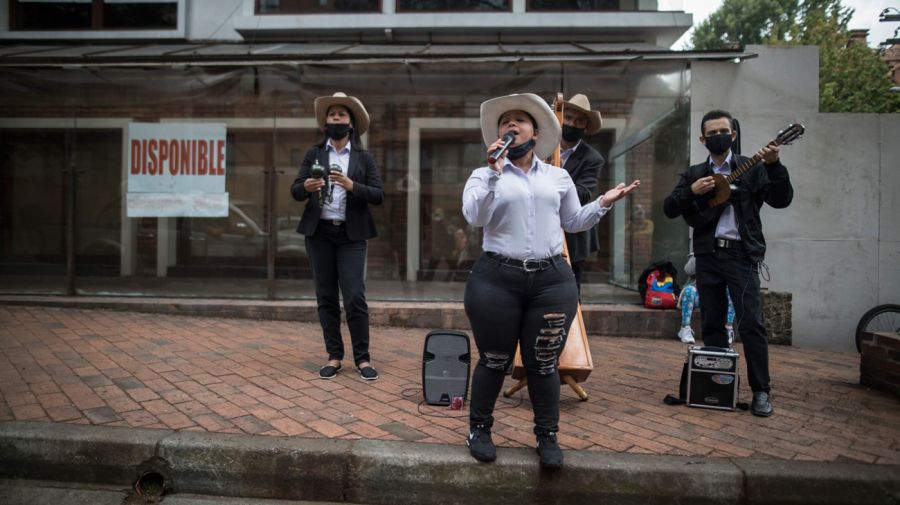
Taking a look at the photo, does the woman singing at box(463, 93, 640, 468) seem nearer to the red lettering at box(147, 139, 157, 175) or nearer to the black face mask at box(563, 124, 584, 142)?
the black face mask at box(563, 124, 584, 142)

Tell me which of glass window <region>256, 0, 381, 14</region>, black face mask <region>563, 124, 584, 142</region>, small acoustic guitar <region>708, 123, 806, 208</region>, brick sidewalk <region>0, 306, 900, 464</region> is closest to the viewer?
brick sidewalk <region>0, 306, 900, 464</region>

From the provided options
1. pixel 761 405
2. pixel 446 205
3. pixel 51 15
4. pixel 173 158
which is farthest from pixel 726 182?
pixel 51 15

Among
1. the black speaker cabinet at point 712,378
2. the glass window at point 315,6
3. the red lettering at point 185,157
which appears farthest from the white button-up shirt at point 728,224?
the glass window at point 315,6

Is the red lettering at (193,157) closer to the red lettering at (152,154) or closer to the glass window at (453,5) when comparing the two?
the red lettering at (152,154)

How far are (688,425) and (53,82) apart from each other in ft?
28.3

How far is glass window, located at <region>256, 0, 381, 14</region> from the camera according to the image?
1038 centimetres

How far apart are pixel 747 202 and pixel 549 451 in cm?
232

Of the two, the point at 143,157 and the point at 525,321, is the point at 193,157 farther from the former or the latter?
the point at 525,321

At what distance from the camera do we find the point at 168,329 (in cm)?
643

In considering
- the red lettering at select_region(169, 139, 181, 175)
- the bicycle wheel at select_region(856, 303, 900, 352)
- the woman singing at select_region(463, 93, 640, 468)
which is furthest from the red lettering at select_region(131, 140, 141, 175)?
the bicycle wheel at select_region(856, 303, 900, 352)

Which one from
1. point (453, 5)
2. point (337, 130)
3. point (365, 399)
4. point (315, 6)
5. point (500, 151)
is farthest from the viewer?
point (315, 6)

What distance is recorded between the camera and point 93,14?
35.2 feet

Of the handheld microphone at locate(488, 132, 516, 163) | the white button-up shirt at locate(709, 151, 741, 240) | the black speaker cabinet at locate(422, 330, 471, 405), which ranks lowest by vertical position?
the black speaker cabinet at locate(422, 330, 471, 405)

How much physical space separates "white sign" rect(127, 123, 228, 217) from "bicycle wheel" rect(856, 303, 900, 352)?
8.02m
